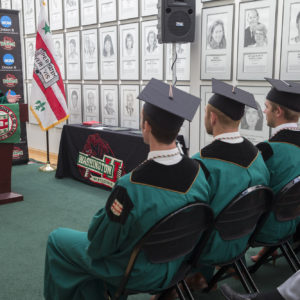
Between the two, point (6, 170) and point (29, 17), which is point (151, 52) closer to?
point (6, 170)

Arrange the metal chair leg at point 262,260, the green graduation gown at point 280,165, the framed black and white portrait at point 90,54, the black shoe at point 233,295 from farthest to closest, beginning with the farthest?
the framed black and white portrait at point 90,54, the metal chair leg at point 262,260, the green graduation gown at point 280,165, the black shoe at point 233,295

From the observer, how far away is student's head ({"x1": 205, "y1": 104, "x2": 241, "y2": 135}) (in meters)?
1.97

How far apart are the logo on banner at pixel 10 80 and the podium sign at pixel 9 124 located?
2.00m

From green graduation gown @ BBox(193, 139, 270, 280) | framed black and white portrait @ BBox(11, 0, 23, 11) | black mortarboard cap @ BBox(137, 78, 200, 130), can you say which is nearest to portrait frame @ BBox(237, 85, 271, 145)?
green graduation gown @ BBox(193, 139, 270, 280)

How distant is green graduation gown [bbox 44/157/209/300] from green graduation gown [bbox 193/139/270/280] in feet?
0.59

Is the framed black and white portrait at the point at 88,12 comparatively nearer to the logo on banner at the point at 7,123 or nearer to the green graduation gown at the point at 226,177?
the logo on banner at the point at 7,123

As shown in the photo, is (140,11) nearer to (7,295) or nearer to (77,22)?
(77,22)

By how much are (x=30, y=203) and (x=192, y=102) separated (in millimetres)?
2827

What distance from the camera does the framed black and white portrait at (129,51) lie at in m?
4.79

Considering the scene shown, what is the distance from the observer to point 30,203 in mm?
4020

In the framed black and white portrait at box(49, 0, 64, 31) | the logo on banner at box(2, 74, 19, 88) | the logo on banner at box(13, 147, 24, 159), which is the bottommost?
the logo on banner at box(13, 147, 24, 159)

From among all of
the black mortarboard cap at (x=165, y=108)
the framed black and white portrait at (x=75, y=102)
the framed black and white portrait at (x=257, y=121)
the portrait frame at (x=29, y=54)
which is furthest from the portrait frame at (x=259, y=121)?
A: the portrait frame at (x=29, y=54)

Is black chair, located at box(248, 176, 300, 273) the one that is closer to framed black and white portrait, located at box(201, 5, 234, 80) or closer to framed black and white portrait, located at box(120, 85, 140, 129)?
framed black and white portrait, located at box(201, 5, 234, 80)

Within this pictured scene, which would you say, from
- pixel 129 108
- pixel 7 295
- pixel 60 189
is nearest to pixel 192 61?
pixel 129 108
